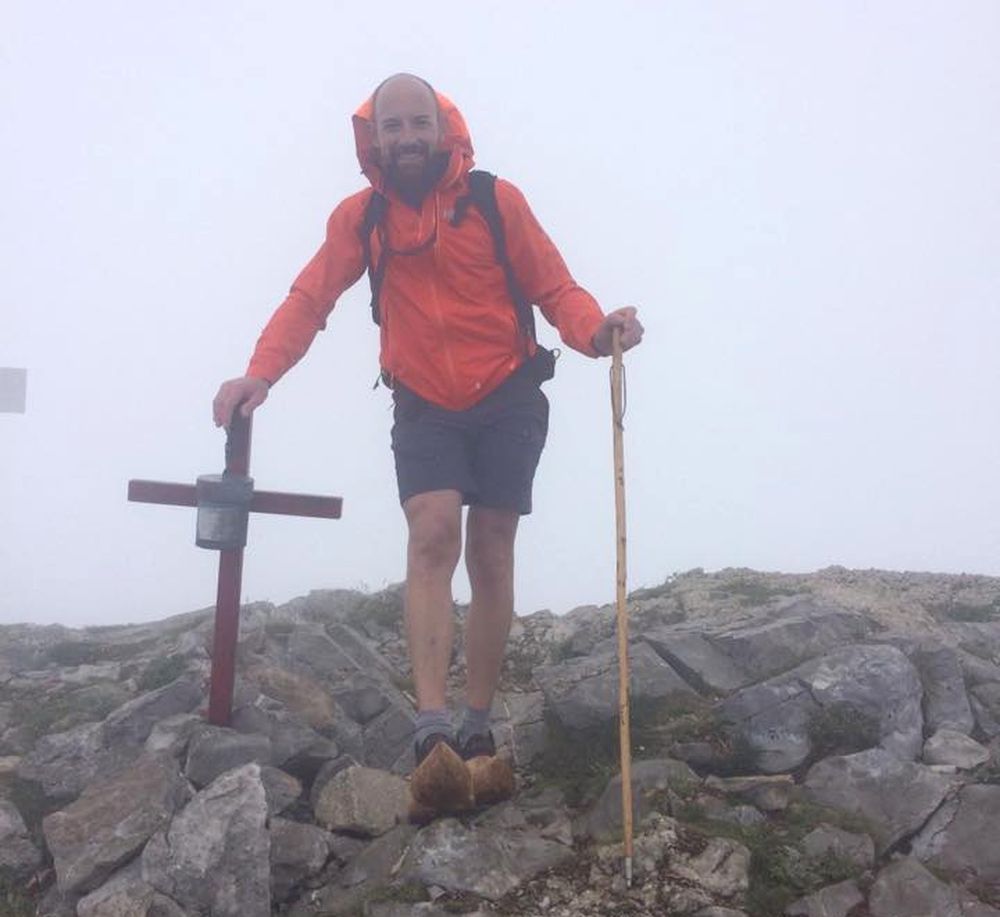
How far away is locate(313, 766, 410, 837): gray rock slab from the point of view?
5.58 meters

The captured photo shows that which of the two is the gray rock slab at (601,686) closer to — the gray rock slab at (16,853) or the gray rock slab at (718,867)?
the gray rock slab at (718,867)

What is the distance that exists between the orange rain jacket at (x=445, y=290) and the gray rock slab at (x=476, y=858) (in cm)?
209

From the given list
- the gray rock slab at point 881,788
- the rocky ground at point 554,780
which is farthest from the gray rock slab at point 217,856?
the gray rock slab at point 881,788

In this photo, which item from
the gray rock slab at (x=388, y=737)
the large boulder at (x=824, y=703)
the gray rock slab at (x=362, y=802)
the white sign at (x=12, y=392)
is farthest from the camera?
the white sign at (x=12, y=392)

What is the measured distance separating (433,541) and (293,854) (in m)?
1.63

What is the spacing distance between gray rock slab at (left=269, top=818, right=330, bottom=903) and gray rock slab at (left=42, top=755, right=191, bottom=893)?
1.71 feet

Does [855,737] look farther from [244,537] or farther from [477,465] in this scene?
[244,537]

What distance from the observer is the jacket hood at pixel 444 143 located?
577cm

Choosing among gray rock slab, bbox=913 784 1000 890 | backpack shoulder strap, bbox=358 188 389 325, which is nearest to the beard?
backpack shoulder strap, bbox=358 188 389 325

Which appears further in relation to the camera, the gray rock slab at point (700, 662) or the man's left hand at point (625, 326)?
the gray rock slab at point (700, 662)

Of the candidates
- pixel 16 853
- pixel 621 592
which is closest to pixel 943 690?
pixel 621 592

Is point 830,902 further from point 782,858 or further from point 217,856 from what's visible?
point 217,856

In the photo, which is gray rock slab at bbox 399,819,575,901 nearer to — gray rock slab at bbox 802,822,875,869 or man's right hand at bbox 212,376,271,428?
gray rock slab at bbox 802,822,875,869

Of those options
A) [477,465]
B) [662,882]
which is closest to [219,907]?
[662,882]
